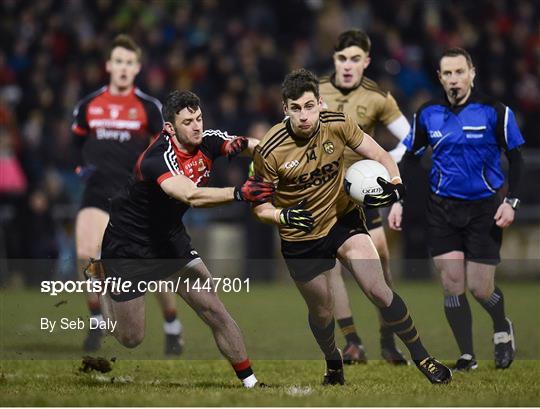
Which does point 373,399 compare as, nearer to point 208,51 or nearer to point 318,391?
point 318,391

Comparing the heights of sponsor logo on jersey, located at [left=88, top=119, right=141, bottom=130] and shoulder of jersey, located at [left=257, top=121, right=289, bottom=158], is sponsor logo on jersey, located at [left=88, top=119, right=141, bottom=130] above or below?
above

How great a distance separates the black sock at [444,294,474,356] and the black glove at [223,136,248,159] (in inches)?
89.7

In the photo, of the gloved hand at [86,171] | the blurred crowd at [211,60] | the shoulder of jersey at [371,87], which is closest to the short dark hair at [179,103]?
the shoulder of jersey at [371,87]

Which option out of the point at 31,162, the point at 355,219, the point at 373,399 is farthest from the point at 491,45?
the point at 373,399

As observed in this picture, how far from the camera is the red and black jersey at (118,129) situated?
1120cm

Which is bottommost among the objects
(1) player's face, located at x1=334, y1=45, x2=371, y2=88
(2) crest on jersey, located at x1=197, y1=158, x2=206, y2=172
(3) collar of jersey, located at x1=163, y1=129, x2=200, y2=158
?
(2) crest on jersey, located at x1=197, y1=158, x2=206, y2=172

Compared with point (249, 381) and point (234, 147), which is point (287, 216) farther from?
point (249, 381)

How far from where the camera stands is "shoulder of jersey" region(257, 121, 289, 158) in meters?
8.37

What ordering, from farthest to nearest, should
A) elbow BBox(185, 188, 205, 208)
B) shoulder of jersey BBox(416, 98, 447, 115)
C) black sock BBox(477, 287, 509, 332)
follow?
black sock BBox(477, 287, 509, 332)
shoulder of jersey BBox(416, 98, 447, 115)
elbow BBox(185, 188, 205, 208)

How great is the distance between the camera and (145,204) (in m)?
8.69

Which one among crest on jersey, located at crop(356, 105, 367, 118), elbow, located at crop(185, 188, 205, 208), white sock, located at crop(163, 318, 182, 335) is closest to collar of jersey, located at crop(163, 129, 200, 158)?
elbow, located at crop(185, 188, 205, 208)

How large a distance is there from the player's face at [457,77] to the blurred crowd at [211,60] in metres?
7.56

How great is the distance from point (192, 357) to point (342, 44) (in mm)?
3000

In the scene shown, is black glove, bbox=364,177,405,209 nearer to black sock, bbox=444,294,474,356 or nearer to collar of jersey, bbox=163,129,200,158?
collar of jersey, bbox=163,129,200,158
